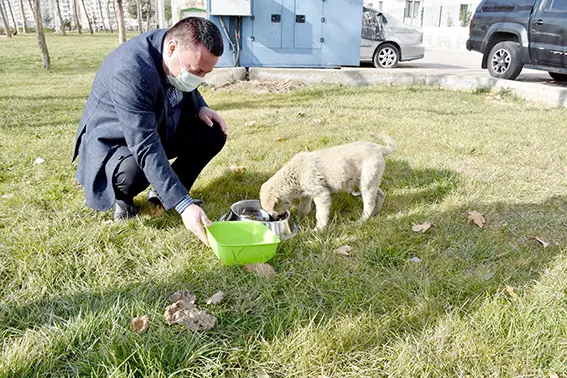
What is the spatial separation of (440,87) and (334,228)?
8095mm

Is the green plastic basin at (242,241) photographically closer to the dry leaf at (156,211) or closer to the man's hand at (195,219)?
the man's hand at (195,219)

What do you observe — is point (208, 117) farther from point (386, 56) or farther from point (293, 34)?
point (386, 56)

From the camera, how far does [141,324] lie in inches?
88.6

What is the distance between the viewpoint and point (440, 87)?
1034 cm

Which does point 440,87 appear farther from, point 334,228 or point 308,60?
point 334,228

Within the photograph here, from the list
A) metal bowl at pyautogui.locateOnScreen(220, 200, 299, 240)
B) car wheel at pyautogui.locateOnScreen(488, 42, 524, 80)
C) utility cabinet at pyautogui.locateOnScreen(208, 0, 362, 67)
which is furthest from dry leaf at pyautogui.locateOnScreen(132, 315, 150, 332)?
car wheel at pyautogui.locateOnScreen(488, 42, 524, 80)

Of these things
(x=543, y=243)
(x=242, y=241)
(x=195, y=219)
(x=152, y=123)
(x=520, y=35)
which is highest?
(x=520, y=35)

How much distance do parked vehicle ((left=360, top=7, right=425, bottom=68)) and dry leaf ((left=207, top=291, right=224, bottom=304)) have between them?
12.0m

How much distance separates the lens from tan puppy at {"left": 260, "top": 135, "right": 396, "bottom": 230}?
3547mm

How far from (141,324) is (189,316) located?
0.24 meters

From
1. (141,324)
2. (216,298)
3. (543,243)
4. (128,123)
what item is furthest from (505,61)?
(141,324)

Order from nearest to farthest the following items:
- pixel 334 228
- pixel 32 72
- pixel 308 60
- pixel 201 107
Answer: pixel 334 228, pixel 201 107, pixel 308 60, pixel 32 72

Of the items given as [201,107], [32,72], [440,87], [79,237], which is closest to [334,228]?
[201,107]

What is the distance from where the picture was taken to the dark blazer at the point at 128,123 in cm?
262
